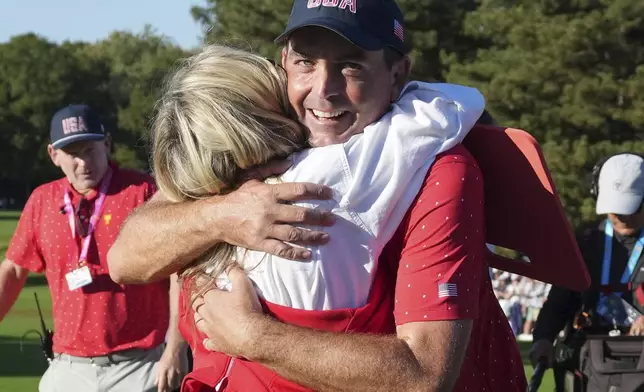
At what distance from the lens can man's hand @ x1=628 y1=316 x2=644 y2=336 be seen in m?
6.15

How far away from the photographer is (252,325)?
277cm

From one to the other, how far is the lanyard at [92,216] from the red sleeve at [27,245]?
10.3 inches

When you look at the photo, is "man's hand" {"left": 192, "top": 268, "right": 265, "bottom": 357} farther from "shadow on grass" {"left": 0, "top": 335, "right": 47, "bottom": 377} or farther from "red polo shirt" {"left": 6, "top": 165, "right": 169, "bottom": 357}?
"shadow on grass" {"left": 0, "top": 335, "right": 47, "bottom": 377}

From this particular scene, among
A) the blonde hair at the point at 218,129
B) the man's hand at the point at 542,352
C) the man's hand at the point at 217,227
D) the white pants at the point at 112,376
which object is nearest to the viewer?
the man's hand at the point at 217,227

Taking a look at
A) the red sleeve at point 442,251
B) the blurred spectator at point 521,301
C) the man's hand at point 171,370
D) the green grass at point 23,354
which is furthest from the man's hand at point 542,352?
the blurred spectator at point 521,301

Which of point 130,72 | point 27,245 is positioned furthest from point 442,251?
point 130,72

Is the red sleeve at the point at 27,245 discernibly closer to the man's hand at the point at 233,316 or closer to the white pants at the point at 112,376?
the white pants at the point at 112,376

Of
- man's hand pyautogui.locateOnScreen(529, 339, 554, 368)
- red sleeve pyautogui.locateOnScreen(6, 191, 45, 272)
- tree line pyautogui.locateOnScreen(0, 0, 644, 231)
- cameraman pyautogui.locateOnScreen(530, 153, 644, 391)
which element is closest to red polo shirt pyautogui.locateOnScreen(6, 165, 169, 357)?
red sleeve pyautogui.locateOnScreen(6, 191, 45, 272)

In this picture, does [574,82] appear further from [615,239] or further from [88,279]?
[88,279]

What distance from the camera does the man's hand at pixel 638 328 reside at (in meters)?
Result: 6.15

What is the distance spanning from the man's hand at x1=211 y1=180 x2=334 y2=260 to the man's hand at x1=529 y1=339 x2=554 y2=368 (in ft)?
14.2

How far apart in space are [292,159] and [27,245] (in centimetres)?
451

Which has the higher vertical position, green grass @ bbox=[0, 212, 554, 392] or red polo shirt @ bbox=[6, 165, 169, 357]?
red polo shirt @ bbox=[6, 165, 169, 357]

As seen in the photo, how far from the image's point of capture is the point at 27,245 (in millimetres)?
7059
